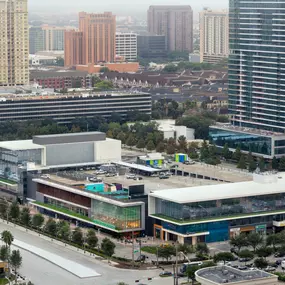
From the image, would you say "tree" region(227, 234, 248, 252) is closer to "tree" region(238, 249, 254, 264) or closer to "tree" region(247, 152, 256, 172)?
"tree" region(238, 249, 254, 264)

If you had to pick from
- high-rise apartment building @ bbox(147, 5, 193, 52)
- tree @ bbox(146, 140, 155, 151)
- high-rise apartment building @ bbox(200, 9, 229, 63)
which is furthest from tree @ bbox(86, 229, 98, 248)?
high-rise apartment building @ bbox(147, 5, 193, 52)

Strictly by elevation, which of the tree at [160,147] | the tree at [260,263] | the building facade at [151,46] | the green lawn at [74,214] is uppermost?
the building facade at [151,46]

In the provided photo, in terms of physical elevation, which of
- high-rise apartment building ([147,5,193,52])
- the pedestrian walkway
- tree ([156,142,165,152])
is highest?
high-rise apartment building ([147,5,193,52])

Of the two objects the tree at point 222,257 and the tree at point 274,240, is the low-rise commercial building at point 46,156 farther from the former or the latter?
the tree at point 222,257

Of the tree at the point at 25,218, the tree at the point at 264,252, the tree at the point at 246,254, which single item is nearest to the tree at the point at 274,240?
the tree at the point at 264,252

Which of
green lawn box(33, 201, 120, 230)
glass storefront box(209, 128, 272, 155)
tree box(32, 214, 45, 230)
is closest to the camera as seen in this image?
green lawn box(33, 201, 120, 230)

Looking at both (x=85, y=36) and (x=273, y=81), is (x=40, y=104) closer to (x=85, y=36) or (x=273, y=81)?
(x=273, y=81)
